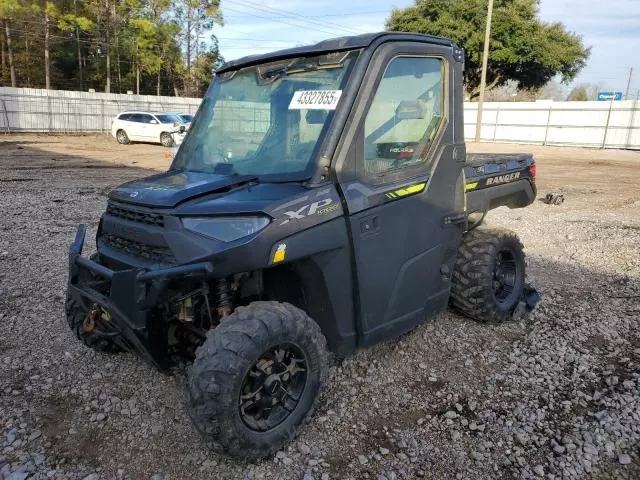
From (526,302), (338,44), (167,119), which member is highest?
(338,44)

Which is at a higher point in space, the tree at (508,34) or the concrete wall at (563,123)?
the tree at (508,34)

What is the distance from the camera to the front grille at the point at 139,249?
282cm

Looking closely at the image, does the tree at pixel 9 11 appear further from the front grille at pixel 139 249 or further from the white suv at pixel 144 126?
the front grille at pixel 139 249

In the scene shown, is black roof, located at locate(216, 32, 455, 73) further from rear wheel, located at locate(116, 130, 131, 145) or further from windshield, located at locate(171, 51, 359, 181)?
rear wheel, located at locate(116, 130, 131, 145)

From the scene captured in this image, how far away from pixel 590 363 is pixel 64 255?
5807mm

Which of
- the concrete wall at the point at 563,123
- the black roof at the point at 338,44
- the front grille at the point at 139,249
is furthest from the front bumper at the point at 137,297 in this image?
the concrete wall at the point at 563,123

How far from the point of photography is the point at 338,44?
3.19 meters

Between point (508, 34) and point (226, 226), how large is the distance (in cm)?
3833

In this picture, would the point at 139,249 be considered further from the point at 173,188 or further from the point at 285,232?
the point at 285,232

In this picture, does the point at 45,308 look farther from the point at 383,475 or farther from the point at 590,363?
the point at 590,363

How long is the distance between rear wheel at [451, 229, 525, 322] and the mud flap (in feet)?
0.13

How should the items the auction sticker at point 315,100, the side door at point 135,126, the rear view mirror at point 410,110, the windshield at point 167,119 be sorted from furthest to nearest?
the side door at point 135,126 < the windshield at point 167,119 < the rear view mirror at point 410,110 < the auction sticker at point 315,100

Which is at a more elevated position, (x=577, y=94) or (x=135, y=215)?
(x=577, y=94)

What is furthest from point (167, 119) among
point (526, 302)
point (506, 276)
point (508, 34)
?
point (508, 34)
